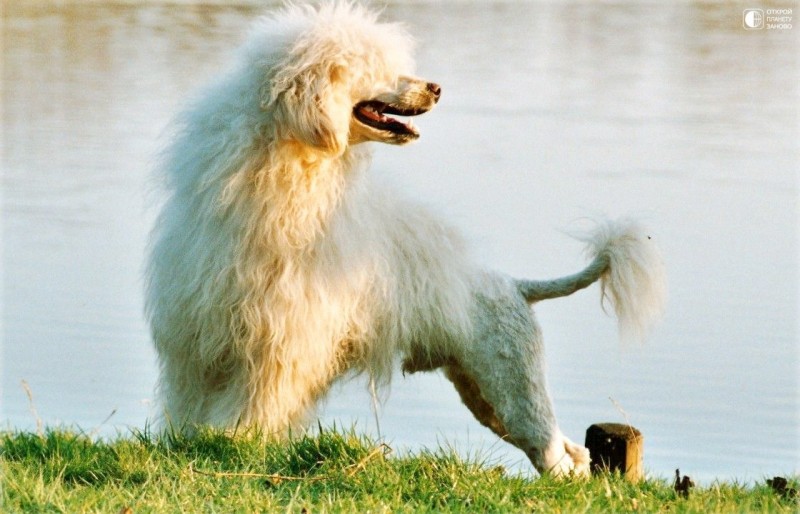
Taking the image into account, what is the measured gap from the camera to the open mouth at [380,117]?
5.68 meters

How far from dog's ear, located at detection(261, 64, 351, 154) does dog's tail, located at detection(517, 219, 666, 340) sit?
4.49 feet

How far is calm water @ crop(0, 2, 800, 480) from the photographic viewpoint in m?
8.23

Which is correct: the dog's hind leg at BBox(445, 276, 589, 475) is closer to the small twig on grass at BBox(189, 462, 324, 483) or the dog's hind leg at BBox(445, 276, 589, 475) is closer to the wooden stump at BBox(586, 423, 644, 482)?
the wooden stump at BBox(586, 423, 644, 482)

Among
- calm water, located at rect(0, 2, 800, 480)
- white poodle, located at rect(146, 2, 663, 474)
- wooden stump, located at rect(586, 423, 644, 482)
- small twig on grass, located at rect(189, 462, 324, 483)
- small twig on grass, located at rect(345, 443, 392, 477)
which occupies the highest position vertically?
white poodle, located at rect(146, 2, 663, 474)

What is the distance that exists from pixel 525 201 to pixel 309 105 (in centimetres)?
676

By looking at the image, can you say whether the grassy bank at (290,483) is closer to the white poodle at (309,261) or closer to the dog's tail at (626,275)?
the white poodle at (309,261)

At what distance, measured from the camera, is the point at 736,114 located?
1633 centimetres

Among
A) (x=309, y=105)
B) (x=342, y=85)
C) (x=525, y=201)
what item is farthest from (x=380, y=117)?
(x=525, y=201)

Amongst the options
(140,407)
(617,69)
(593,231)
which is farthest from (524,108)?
(593,231)

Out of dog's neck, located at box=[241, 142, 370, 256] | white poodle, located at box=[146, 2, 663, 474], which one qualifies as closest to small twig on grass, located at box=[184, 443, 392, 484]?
white poodle, located at box=[146, 2, 663, 474]

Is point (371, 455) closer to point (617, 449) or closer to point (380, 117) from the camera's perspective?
point (380, 117)

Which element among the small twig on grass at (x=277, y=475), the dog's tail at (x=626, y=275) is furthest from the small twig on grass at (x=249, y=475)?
the dog's tail at (x=626, y=275)

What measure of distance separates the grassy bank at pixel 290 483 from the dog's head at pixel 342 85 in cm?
119

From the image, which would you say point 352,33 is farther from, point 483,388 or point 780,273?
point 780,273
